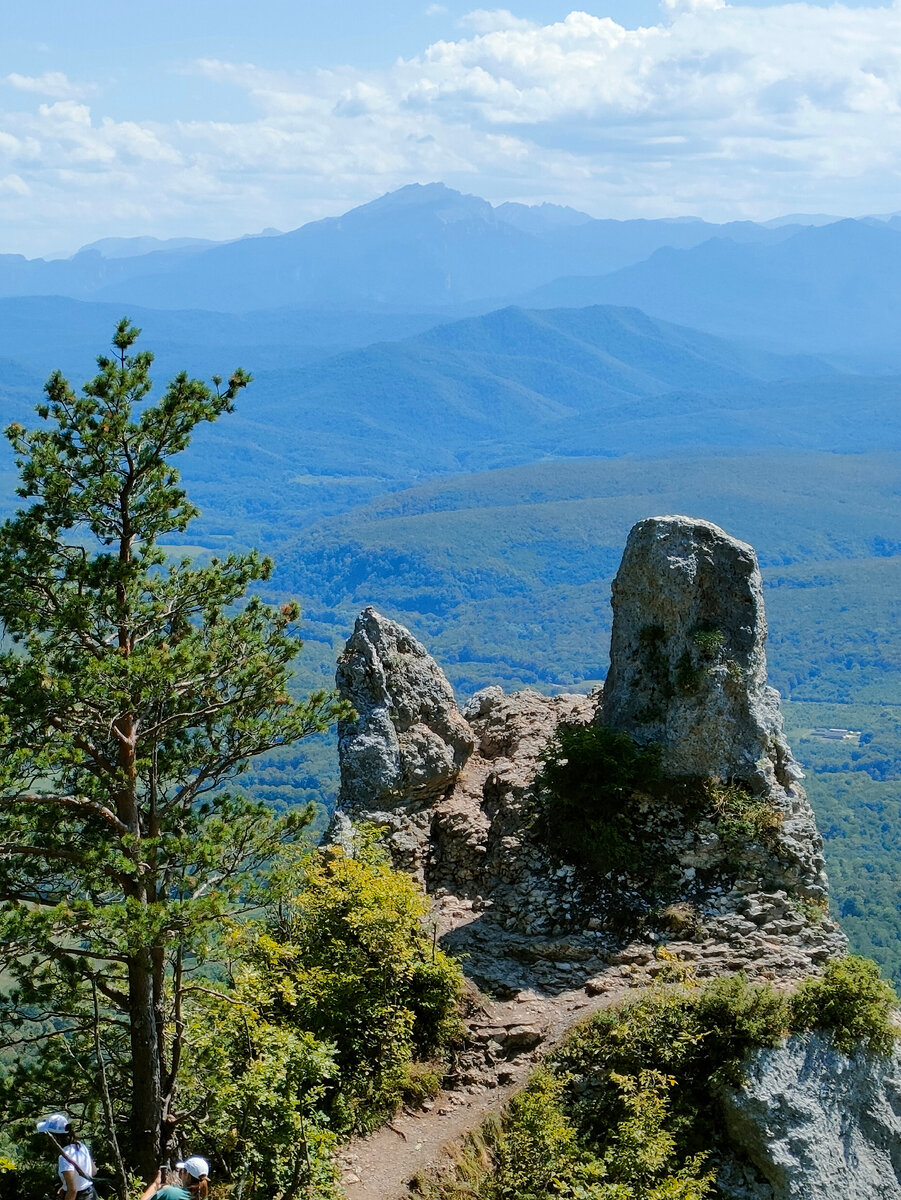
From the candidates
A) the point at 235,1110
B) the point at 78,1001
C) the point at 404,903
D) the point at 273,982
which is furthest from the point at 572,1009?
the point at 78,1001

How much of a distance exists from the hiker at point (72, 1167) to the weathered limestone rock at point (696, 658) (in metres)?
11.3

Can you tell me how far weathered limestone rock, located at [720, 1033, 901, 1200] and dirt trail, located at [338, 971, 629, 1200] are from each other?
2.60m

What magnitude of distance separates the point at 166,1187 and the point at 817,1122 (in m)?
8.16

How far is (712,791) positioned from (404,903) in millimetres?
5967

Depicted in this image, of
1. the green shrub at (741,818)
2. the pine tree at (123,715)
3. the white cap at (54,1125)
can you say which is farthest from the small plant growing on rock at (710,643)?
the white cap at (54,1125)

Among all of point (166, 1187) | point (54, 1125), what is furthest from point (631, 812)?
point (54, 1125)

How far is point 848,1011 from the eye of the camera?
1495cm

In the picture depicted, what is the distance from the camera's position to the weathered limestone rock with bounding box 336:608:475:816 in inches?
797

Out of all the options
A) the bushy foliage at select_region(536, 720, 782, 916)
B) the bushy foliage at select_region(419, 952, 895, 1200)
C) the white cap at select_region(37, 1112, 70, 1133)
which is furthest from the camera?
the bushy foliage at select_region(536, 720, 782, 916)

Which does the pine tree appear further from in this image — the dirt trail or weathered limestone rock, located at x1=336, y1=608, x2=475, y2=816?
weathered limestone rock, located at x1=336, y1=608, x2=475, y2=816

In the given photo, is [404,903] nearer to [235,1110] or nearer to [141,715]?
[235,1110]

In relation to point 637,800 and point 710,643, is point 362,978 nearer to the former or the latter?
point 637,800

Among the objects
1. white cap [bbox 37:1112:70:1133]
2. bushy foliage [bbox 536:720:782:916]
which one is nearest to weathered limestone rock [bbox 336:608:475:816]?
bushy foliage [bbox 536:720:782:916]

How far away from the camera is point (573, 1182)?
1312 cm
